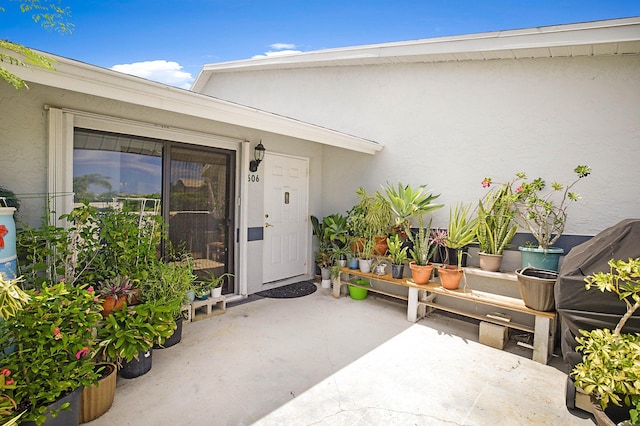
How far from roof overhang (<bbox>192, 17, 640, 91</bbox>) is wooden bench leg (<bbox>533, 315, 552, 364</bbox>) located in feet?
9.51

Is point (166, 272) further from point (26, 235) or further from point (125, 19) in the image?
point (125, 19)

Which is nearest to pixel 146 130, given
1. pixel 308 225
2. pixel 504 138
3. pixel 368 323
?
pixel 308 225

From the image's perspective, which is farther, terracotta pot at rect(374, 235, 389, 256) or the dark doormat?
terracotta pot at rect(374, 235, 389, 256)

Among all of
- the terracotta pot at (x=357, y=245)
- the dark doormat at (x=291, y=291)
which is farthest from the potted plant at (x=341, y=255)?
the dark doormat at (x=291, y=291)

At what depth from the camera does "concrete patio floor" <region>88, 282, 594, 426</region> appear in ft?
7.47

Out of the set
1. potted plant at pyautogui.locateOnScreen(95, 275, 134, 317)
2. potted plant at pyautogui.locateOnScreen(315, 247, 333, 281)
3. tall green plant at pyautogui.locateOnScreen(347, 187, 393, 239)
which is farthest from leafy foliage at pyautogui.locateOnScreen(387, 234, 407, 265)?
potted plant at pyautogui.locateOnScreen(95, 275, 134, 317)

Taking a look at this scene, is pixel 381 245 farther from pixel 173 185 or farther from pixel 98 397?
pixel 98 397

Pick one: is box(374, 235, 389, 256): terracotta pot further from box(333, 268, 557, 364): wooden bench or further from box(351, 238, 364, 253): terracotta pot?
box(333, 268, 557, 364): wooden bench

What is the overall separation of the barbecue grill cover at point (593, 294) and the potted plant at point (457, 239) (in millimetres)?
1354

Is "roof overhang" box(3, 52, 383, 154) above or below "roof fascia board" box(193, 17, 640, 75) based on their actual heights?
below

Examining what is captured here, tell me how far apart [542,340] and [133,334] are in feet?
12.0

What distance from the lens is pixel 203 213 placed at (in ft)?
14.5

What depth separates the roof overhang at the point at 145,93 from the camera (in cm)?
239

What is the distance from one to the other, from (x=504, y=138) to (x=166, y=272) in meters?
4.37
